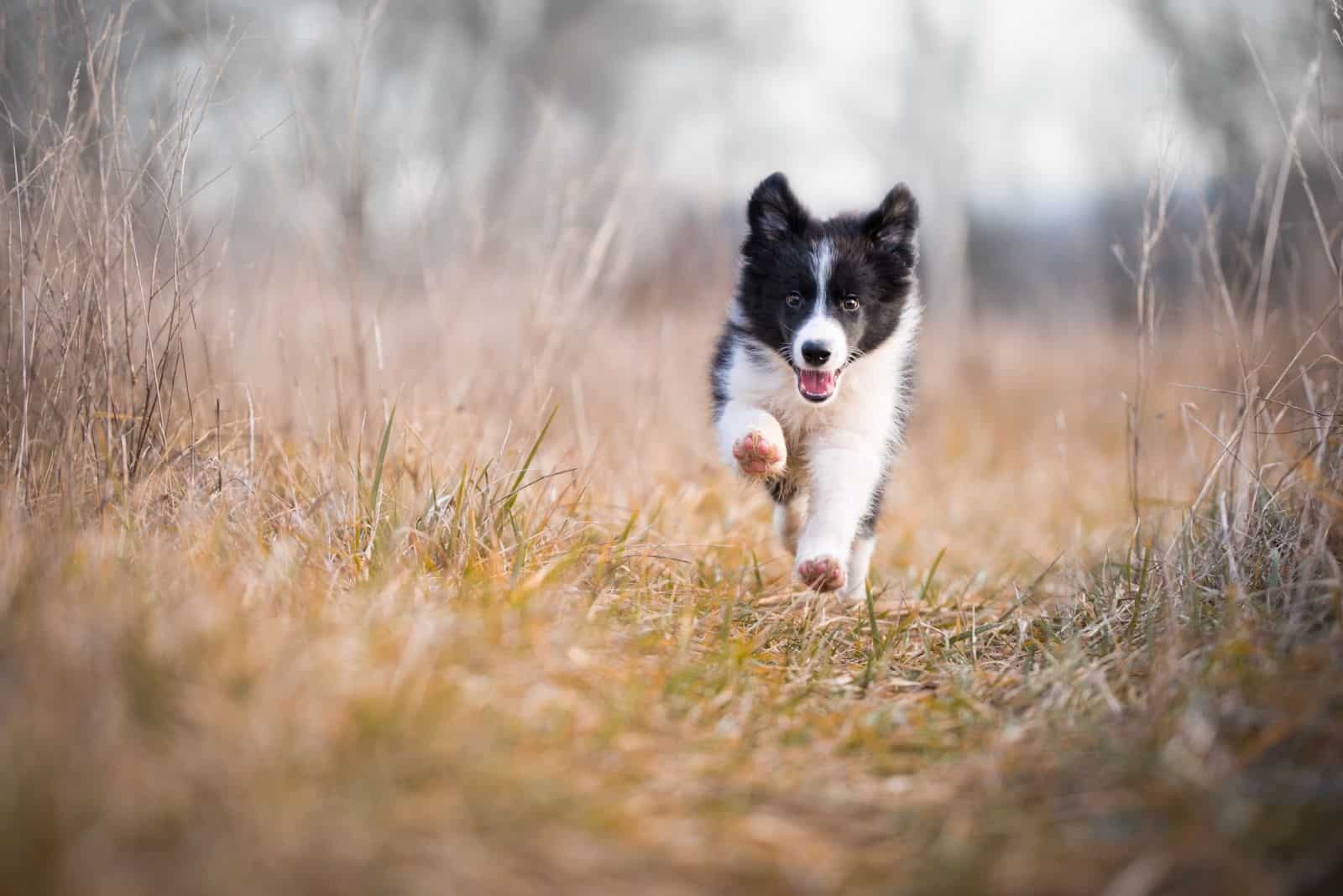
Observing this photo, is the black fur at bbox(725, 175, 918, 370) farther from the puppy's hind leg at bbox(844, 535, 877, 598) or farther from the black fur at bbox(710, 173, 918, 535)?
the puppy's hind leg at bbox(844, 535, 877, 598)

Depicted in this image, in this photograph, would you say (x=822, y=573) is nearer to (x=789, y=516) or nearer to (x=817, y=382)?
(x=817, y=382)

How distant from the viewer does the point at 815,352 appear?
10.5ft

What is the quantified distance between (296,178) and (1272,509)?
3.99 meters

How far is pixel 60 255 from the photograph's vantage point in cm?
283

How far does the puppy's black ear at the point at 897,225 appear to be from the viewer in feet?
11.7

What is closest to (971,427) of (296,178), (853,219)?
(853,219)

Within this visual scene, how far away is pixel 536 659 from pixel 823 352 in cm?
155

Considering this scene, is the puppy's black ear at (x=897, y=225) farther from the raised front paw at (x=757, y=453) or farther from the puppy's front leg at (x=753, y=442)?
the raised front paw at (x=757, y=453)

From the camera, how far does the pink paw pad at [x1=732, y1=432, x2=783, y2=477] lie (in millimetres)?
3080

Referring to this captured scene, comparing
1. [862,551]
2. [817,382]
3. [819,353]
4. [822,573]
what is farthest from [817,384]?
[862,551]

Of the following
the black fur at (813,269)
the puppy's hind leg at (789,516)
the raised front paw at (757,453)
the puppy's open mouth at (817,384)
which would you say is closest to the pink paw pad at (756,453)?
the raised front paw at (757,453)

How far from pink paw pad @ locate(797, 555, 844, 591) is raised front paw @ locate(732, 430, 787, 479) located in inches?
13.6

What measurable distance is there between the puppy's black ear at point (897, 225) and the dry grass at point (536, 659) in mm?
948

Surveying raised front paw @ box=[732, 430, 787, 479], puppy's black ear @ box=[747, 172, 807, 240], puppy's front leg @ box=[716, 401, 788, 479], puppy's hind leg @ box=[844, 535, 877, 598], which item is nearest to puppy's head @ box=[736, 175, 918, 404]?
puppy's black ear @ box=[747, 172, 807, 240]
